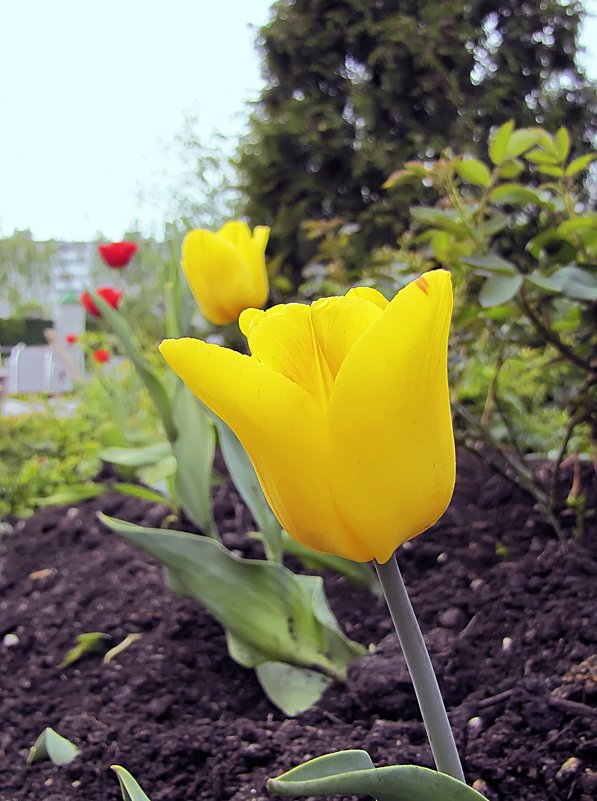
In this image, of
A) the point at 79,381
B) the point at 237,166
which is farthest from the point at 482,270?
the point at 237,166

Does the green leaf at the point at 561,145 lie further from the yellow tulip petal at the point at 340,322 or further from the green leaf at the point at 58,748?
the green leaf at the point at 58,748

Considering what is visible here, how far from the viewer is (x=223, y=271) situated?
0.94m

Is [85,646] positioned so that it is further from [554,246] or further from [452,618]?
[554,246]

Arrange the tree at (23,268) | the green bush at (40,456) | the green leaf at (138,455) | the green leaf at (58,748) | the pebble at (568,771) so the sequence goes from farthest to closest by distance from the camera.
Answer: the tree at (23,268)
the green bush at (40,456)
the green leaf at (138,455)
the green leaf at (58,748)
the pebble at (568,771)

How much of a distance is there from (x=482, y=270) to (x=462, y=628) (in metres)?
0.37

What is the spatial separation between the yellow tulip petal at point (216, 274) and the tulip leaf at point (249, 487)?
16 centimetres

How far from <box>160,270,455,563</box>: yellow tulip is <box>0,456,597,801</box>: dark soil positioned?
29 cm

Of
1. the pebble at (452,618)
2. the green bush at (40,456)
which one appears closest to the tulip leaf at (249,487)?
the pebble at (452,618)

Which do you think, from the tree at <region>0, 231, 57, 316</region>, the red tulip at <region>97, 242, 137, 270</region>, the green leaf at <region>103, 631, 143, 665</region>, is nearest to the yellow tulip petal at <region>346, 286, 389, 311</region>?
the green leaf at <region>103, 631, 143, 665</region>

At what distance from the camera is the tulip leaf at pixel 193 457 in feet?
3.23

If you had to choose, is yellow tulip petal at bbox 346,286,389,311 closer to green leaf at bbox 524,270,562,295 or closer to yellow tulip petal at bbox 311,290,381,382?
yellow tulip petal at bbox 311,290,381,382

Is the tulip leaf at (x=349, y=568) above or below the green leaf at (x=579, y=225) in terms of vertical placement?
below

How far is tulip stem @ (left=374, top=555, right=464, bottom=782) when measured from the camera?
1.22 ft

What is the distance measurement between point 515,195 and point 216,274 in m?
0.35
